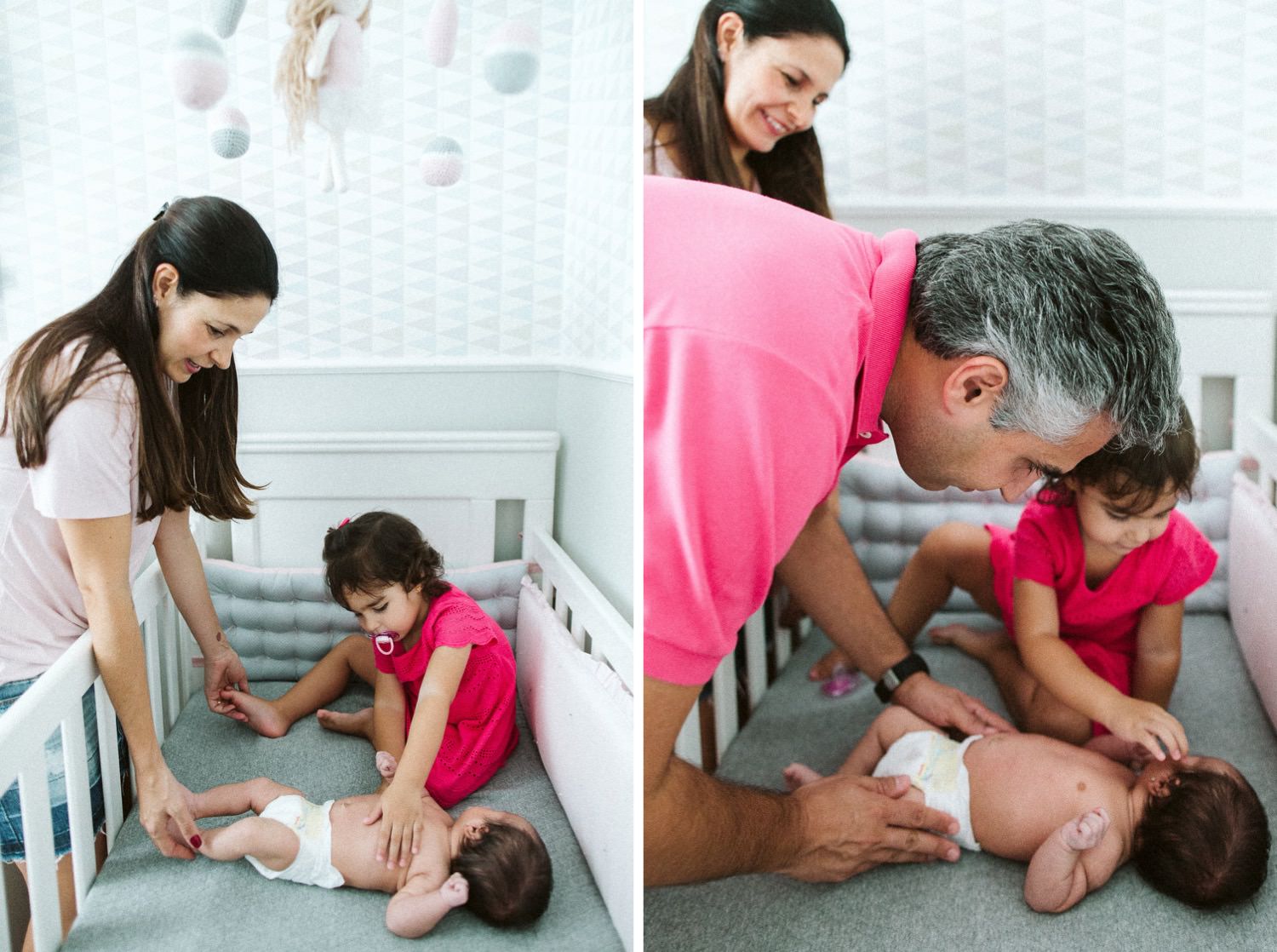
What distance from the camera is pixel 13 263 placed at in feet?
2.19

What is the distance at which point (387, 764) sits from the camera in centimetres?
76

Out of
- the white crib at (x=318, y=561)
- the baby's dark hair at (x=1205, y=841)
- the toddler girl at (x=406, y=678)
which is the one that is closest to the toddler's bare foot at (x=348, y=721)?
the toddler girl at (x=406, y=678)

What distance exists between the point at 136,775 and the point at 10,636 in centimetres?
14

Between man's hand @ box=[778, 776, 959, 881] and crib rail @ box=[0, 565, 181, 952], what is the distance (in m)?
0.63

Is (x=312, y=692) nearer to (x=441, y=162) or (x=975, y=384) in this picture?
(x=441, y=162)

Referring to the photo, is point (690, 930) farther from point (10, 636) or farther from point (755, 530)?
point (10, 636)

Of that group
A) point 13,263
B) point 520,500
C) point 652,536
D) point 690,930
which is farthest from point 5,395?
point 690,930

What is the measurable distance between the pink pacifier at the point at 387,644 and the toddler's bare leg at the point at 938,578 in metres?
0.72

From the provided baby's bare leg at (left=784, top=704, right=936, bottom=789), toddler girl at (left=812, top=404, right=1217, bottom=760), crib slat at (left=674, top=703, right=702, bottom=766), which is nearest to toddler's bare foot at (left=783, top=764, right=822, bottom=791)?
baby's bare leg at (left=784, top=704, right=936, bottom=789)

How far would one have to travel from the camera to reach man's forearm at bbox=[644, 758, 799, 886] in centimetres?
87

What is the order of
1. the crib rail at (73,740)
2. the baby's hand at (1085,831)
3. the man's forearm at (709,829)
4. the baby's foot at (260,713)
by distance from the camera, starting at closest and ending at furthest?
the crib rail at (73,740) → the baby's foot at (260,713) → the man's forearm at (709,829) → the baby's hand at (1085,831)

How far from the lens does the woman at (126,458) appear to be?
663 millimetres

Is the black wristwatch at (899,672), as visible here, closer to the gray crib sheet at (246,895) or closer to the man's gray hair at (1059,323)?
the man's gray hair at (1059,323)

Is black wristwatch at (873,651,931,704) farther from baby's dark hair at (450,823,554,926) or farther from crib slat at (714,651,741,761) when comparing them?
baby's dark hair at (450,823,554,926)
